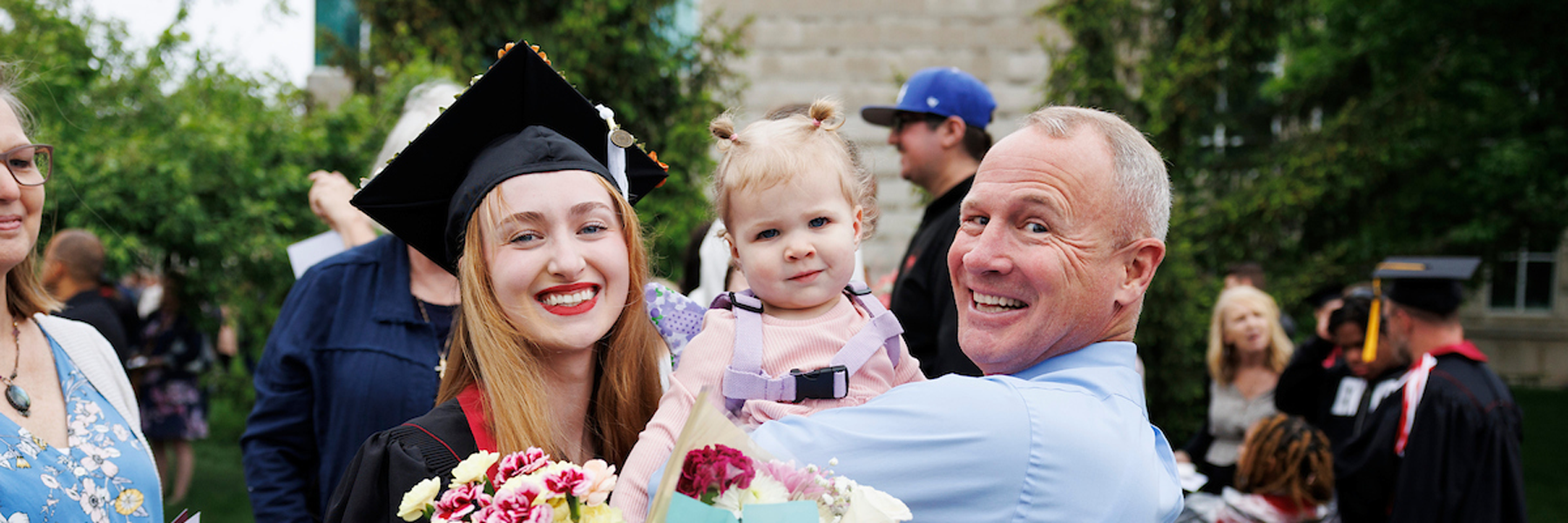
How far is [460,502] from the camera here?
1.58 m

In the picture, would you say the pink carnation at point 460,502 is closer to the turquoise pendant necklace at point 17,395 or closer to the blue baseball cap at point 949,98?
the turquoise pendant necklace at point 17,395

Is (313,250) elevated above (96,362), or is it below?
above

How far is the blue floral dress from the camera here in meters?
2.08

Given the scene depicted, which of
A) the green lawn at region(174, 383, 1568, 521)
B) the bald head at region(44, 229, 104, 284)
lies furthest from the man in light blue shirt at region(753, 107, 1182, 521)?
the green lawn at region(174, 383, 1568, 521)

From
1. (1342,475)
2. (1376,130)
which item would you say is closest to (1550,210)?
(1376,130)

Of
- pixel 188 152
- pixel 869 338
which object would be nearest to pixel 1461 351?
pixel 869 338

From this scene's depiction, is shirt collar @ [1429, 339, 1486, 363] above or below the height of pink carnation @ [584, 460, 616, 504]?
below

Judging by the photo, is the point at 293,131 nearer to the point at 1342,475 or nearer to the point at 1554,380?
the point at 1342,475

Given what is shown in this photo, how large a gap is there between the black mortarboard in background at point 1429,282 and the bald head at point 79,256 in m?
7.78

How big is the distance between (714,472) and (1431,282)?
17.8 ft

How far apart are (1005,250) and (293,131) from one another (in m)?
8.56

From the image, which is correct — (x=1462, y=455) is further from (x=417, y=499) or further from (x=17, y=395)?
(x=17, y=395)

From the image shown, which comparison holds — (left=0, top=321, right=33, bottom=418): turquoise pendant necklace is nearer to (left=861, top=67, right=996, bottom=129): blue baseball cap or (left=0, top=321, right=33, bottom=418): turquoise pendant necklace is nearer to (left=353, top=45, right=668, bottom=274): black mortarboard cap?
(left=353, top=45, right=668, bottom=274): black mortarboard cap

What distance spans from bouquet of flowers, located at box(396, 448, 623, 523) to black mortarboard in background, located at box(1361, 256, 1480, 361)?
5.25 m
